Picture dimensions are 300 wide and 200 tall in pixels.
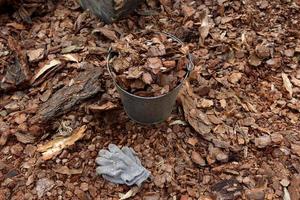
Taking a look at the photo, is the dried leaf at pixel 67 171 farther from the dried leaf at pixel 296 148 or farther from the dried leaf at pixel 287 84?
the dried leaf at pixel 287 84

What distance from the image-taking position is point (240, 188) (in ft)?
6.61

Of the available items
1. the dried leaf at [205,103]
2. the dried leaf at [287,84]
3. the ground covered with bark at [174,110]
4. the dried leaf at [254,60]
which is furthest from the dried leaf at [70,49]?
the dried leaf at [287,84]

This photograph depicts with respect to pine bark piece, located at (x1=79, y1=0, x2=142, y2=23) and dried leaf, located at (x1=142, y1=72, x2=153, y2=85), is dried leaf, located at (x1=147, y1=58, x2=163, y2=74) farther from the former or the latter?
pine bark piece, located at (x1=79, y1=0, x2=142, y2=23)

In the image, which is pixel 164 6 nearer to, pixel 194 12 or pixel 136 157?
pixel 194 12

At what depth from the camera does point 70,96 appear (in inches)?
86.8

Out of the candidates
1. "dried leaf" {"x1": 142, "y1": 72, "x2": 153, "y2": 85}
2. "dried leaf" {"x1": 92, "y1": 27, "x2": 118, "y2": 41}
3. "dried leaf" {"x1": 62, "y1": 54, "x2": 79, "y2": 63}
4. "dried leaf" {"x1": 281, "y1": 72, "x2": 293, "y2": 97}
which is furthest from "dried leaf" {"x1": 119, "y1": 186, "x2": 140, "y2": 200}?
"dried leaf" {"x1": 281, "y1": 72, "x2": 293, "y2": 97}

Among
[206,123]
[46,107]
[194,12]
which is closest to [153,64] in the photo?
[206,123]

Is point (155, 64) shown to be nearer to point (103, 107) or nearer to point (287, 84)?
point (103, 107)

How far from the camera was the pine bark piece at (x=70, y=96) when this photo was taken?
2166 millimetres

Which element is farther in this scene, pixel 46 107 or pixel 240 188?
pixel 46 107

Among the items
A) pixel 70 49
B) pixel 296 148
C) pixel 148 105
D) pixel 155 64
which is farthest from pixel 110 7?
pixel 296 148

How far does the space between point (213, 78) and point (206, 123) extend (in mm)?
331

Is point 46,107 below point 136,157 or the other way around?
the other way around

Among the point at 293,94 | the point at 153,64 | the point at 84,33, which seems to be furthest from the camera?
the point at 84,33
